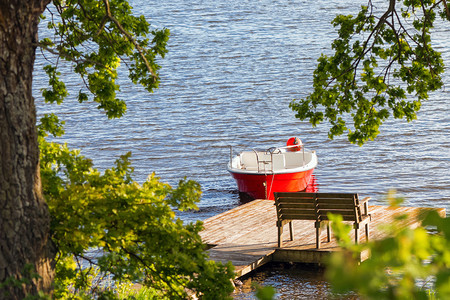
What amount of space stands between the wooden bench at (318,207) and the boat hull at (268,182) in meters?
6.30

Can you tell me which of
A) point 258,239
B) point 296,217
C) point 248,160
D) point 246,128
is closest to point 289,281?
point 296,217

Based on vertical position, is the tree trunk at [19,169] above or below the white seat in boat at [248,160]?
above

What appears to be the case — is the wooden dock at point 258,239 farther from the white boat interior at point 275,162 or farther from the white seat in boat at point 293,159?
the white seat in boat at point 293,159

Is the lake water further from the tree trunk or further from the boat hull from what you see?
the tree trunk

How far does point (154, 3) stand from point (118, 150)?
26.9 metres

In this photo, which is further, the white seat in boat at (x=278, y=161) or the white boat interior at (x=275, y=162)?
the white seat in boat at (x=278, y=161)

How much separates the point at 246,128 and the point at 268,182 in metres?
6.94

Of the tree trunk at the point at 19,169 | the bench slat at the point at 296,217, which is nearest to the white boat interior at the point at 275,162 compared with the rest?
the bench slat at the point at 296,217

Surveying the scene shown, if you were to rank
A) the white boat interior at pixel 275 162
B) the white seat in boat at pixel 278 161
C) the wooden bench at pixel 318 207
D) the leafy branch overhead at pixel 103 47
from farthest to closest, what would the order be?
1. the white seat in boat at pixel 278 161
2. the white boat interior at pixel 275 162
3. the wooden bench at pixel 318 207
4. the leafy branch overhead at pixel 103 47

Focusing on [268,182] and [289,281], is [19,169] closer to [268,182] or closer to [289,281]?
[289,281]

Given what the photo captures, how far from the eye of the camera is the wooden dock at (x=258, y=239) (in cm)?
1013

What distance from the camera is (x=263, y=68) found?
31188 mm

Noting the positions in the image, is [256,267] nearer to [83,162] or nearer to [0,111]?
[83,162]

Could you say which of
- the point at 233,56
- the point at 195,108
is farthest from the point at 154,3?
the point at 195,108
